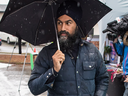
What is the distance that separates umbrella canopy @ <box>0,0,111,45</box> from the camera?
6.79ft

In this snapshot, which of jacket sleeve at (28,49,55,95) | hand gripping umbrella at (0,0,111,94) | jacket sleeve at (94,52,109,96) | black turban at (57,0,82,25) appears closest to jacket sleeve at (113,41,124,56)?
hand gripping umbrella at (0,0,111,94)

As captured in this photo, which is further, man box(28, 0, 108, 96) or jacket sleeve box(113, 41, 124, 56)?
jacket sleeve box(113, 41, 124, 56)

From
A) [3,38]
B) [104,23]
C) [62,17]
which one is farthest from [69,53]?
[3,38]

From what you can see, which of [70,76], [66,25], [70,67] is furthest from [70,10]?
[70,76]

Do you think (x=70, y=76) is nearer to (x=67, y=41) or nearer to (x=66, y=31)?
(x=67, y=41)

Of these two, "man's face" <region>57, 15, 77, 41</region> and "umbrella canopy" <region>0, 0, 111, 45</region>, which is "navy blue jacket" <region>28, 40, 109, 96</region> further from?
"umbrella canopy" <region>0, 0, 111, 45</region>

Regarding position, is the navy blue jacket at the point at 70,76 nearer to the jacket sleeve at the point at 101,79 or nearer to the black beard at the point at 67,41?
the jacket sleeve at the point at 101,79

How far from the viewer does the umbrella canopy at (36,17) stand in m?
2.07

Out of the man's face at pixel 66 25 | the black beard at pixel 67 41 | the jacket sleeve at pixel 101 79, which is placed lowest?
the jacket sleeve at pixel 101 79

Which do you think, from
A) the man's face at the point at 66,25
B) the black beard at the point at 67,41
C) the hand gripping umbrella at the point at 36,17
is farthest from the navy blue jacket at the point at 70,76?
the hand gripping umbrella at the point at 36,17

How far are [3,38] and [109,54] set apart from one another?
Answer: 624 inches

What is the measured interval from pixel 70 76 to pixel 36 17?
927mm

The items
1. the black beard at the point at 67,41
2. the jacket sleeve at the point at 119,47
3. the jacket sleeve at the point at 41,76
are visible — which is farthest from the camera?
the jacket sleeve at the point at 119,47

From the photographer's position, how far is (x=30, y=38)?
235 centimetres
